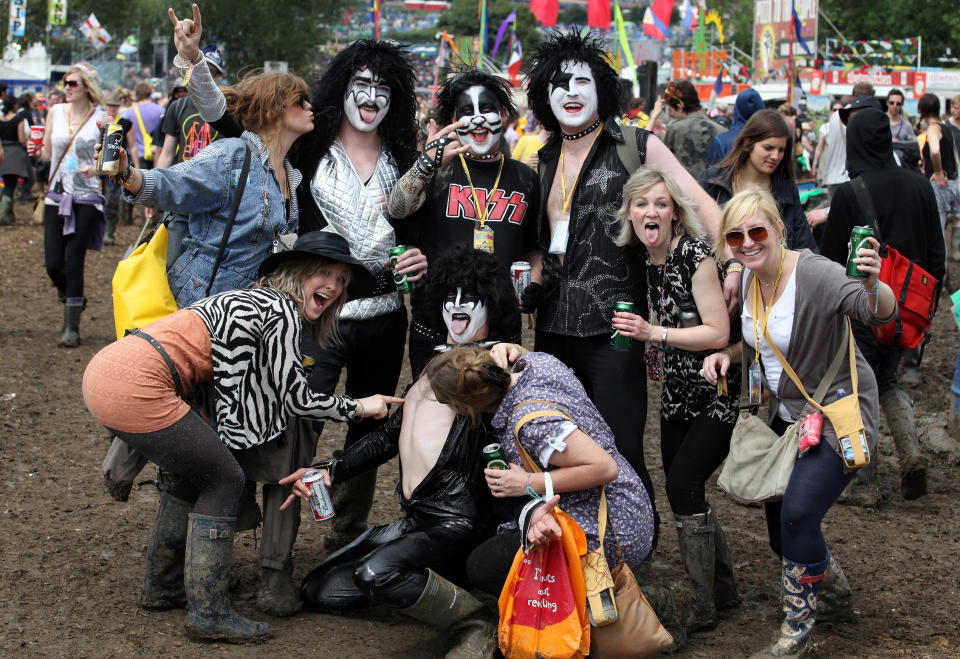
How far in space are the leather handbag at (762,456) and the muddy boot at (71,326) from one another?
6.22m

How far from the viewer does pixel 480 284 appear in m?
4.07

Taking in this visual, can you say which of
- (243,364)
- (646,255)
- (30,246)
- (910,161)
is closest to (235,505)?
(243,364)

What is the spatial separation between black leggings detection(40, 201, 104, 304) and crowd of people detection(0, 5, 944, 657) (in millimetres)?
4097

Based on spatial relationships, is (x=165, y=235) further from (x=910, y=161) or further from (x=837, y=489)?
(x=910, y=161)

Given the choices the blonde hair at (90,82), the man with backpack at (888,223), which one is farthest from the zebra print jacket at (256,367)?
the blonde hair at (90,82)

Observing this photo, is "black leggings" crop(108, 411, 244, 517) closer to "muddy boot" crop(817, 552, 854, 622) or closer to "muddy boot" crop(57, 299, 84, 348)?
"muddy boot" crop(817, 552, 854, 622)

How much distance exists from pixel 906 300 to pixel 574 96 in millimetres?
1983

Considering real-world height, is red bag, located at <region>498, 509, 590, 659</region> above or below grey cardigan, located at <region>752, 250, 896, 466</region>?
below

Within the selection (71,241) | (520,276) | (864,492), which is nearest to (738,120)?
(864,492)

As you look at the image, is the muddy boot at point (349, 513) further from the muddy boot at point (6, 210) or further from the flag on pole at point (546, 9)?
the flag on pole at point (546, 9)

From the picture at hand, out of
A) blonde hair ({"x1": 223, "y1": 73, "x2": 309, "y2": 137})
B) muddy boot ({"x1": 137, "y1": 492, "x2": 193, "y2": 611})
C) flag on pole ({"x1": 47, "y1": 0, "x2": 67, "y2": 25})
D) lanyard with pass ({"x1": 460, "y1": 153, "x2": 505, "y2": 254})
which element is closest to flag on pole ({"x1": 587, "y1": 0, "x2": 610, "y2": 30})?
lanyard with pass ({"x1": 460, "y1": 153, "x2": 505, "y2": 254})

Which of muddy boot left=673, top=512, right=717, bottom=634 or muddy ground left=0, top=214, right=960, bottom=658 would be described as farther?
muddy boot left=673, top=512, right=717, bottom=634

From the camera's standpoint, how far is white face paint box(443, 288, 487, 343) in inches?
160

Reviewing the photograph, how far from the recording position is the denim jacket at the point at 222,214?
411cm
